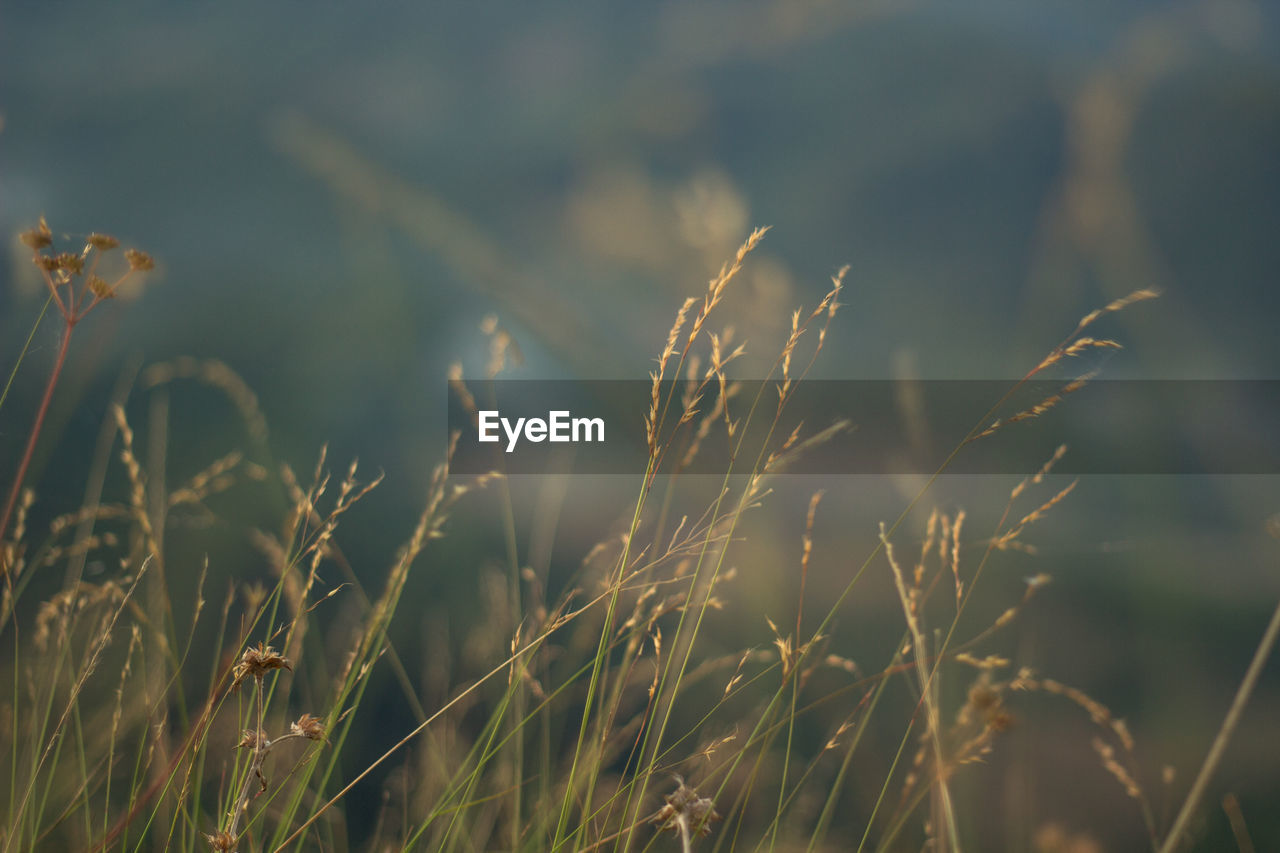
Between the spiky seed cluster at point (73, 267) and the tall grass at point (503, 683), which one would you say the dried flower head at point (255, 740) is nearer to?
the tall grass at point (503, 683)

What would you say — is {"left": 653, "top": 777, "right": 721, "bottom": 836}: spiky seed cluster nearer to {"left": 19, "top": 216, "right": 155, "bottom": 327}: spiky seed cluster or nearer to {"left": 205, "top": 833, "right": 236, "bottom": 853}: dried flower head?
{"left": 205, "top": 833, "right": 236, "bottom": 853}: dried flower head

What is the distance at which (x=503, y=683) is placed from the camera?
1377mm

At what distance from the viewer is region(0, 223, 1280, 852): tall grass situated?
2.03 ft

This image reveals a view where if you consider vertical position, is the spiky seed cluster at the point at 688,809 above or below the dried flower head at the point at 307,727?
below

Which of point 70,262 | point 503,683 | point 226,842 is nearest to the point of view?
point 226,842

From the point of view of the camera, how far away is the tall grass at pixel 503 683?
24.3 inches

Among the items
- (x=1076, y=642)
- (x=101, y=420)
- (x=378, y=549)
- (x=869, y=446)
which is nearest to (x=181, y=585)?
(x=378, y=549)

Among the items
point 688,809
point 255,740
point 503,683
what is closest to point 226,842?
point 255,740

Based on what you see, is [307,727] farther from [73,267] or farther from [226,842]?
[73,267]

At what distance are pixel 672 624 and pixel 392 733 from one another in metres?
0.66

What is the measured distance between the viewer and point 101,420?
1754 millimetres

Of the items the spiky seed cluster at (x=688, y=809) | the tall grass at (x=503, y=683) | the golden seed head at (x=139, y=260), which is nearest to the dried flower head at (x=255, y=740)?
the tall grass at (x=503, y=683)

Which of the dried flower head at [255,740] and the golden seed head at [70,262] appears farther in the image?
the golden seed head at [70,262]

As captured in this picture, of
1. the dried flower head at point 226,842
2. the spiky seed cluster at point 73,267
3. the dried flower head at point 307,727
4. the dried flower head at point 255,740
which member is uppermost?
the spiky seed cluster at point 73,267
